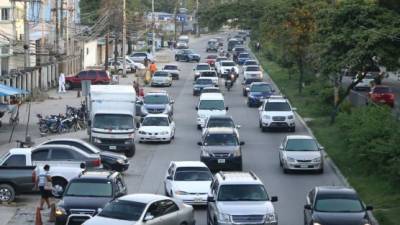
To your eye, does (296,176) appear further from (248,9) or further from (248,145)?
(248,9)

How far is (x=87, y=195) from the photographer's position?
26875mm

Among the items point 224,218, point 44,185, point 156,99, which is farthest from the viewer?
point 156,99

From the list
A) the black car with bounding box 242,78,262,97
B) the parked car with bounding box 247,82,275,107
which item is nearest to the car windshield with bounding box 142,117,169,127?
the parked car with bounding box 247,82,275,107

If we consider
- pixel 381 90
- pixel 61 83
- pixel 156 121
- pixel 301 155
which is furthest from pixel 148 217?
pixel 61 83

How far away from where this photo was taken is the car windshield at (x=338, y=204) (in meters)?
25.6

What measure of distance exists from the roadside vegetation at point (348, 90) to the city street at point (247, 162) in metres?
1.52

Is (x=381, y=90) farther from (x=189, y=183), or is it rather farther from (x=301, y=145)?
(x=189, y=183)

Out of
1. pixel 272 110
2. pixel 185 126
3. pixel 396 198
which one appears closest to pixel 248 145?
pixel 272 110

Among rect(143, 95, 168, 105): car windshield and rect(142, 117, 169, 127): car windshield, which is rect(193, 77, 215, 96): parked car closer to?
rect(143, 95, 168, 105): car windshield

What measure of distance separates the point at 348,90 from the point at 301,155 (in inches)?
455

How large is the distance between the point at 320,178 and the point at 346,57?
279 inches

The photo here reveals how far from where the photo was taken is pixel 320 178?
37094mm

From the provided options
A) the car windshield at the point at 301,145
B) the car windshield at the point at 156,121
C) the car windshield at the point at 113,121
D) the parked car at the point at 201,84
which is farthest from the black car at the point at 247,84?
the car windshield at the point at 301,145

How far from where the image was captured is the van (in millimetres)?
52656
